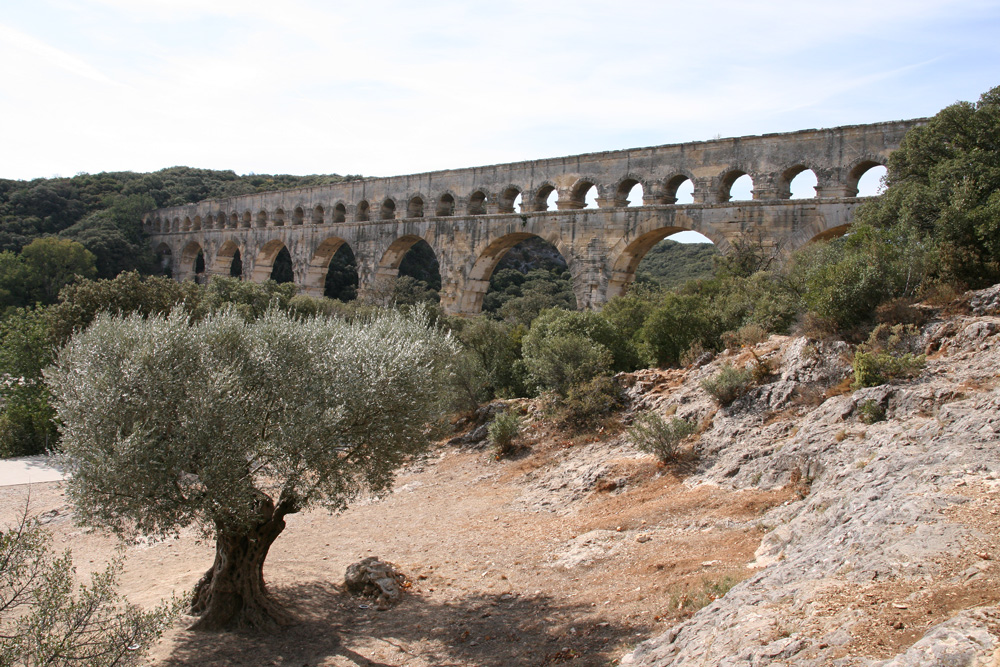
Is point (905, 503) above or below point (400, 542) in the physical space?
above

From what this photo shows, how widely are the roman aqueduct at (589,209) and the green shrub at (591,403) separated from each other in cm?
465

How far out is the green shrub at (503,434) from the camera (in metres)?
11.4

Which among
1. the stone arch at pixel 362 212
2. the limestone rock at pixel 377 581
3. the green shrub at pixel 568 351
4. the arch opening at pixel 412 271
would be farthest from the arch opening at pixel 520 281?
the limestone rock at pixel 377 581

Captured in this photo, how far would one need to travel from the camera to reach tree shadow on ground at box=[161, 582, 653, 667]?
514 centimetres

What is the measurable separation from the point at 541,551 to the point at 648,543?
1234 mm

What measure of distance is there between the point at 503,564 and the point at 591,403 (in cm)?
428

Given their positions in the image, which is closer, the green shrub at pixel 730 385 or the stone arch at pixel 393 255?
the green shrub at pixel 730 385

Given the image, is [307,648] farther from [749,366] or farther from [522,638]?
[749,366]

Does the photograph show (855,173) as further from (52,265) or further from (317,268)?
(52,265)

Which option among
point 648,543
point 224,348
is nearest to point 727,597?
point 648,543

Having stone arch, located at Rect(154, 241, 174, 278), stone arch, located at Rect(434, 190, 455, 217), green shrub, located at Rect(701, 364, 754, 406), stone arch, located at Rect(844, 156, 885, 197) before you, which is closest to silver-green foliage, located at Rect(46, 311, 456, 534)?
green shrub, located at Rect(701, 364, 754, 406)

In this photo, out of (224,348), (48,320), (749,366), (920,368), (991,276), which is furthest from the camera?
(48,320)

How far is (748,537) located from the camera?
604 cm

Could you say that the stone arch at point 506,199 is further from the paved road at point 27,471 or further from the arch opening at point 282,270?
the arch opening at point 282,270
